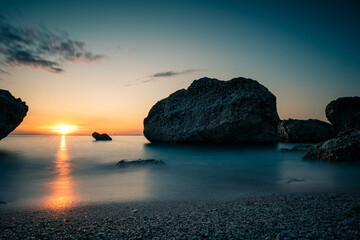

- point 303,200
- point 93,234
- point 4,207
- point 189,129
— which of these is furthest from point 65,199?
point 189,129

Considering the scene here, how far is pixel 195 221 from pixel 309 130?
34.7 m

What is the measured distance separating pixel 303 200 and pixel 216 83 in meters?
19.8

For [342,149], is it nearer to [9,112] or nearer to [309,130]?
[9,112]

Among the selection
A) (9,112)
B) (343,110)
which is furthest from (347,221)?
(343,110)

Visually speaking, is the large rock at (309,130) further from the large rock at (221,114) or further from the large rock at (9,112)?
the large rock at (9,112)

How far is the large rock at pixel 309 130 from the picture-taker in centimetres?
3128

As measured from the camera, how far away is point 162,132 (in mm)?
25859

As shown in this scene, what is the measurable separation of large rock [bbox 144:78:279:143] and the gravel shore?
1586cm

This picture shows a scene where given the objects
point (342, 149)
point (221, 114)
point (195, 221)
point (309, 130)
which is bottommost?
point (195, 221)

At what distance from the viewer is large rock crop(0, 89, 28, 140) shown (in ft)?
52.2

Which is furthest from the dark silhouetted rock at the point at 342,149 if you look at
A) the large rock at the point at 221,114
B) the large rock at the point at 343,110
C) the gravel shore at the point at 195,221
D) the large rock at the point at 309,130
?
the large rock at the point at 343,110

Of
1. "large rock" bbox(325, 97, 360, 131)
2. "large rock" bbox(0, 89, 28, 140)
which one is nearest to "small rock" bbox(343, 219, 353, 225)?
"large rock" bbox(0, 89, 28, 140)

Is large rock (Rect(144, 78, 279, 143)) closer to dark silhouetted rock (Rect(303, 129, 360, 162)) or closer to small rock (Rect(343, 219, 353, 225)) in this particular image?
dark silhouetted rock (Rect(303, 129, 360, 162))

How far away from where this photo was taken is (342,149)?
378 inches
